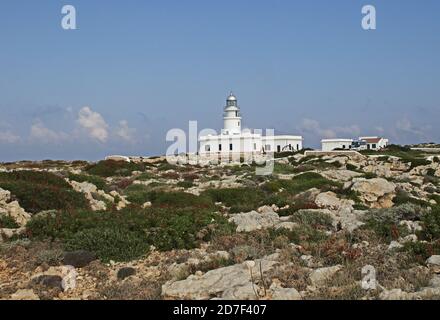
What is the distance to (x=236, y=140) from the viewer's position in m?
76.0

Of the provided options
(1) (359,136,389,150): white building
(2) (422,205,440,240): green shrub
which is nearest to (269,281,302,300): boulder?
(2) (422,205,440,240): green shrub

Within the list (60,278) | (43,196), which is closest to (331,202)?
(43,196)

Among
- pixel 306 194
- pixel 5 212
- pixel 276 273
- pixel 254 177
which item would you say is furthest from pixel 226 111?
pixel 276 273

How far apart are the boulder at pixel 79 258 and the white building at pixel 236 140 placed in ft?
207

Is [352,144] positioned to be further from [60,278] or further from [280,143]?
[60,278]

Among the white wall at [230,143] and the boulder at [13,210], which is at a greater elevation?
the white wall at [230,143]

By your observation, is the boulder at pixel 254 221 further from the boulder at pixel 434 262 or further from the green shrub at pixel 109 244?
the boulder at pixel 434 262

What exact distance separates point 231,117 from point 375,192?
2453 inches

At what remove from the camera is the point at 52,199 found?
1580 centimetres

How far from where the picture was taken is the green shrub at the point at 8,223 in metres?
12.9

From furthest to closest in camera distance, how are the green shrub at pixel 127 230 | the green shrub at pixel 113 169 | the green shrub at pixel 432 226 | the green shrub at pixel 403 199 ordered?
the green shrub at pixel 113 169 < the green shrub at pixel 403 199 < the green shrub at pixel 432 226 < the green shrub at pixel 127 230

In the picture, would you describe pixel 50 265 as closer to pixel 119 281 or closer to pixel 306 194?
pixel 119 281

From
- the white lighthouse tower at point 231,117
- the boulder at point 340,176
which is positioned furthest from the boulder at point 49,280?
the white lighthouse tower at point 231,117
